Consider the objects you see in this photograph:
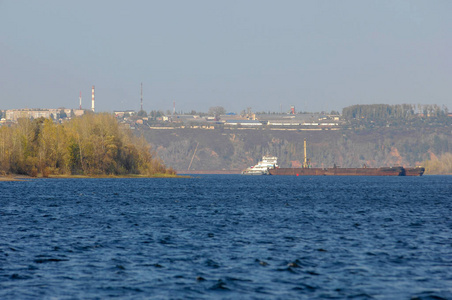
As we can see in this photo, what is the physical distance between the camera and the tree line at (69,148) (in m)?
141

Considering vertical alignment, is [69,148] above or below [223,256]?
below

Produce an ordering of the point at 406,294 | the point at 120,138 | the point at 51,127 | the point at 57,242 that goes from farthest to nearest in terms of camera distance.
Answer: the point at 120,138 < the point at 51,127 < the point at 57,242 < the point at 406,294

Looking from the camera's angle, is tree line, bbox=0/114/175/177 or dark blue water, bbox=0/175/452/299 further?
tree line, bbox=0/114/175/177

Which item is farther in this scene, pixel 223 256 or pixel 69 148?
pixel 69 148

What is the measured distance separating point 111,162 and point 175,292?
13880 centimetres

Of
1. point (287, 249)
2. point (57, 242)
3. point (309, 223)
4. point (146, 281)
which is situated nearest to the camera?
point (146, 281)

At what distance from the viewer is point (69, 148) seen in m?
154

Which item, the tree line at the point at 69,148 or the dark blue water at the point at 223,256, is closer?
the dark blue water at the point at 223,256

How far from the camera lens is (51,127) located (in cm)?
15588

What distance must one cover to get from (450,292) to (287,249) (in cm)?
1237

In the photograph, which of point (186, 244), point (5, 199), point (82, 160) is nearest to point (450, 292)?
point (186, 244)

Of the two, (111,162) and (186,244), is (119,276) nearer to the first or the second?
(186,244)

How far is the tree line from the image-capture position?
141m

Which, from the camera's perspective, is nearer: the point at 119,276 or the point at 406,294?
the point at 406,294
